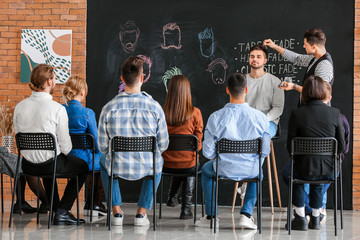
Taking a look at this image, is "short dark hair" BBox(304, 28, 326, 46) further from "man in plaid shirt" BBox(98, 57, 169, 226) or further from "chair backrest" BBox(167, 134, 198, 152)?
"man in plaid shirt" BBox(98, 57, 169, 226)

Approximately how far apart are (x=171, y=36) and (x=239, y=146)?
8.72 ft

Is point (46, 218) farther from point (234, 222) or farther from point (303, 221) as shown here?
point (303, 221)

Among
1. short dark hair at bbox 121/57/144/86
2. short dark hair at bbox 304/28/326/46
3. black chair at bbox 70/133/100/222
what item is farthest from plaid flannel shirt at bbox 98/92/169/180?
short dark hair at bbox 304/28/326/46

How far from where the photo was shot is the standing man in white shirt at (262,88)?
5863 mm

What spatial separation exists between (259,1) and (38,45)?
2.90 m

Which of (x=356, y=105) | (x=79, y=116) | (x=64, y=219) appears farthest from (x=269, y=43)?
(x=64, y=219)

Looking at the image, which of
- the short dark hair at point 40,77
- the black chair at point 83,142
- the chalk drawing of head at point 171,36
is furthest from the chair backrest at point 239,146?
the chalk drawing of head at point 171,36

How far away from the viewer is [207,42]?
658 cm

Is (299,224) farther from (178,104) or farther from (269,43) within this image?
(269,43)

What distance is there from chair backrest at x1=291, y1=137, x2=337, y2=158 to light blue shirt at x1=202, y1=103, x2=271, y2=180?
293 mm

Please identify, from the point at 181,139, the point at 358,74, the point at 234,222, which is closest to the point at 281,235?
the point at 234,222

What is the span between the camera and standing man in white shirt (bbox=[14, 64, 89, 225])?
15.1ft

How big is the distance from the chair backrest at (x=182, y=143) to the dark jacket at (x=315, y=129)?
35.1 inches

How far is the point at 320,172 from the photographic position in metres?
A: 4.44
